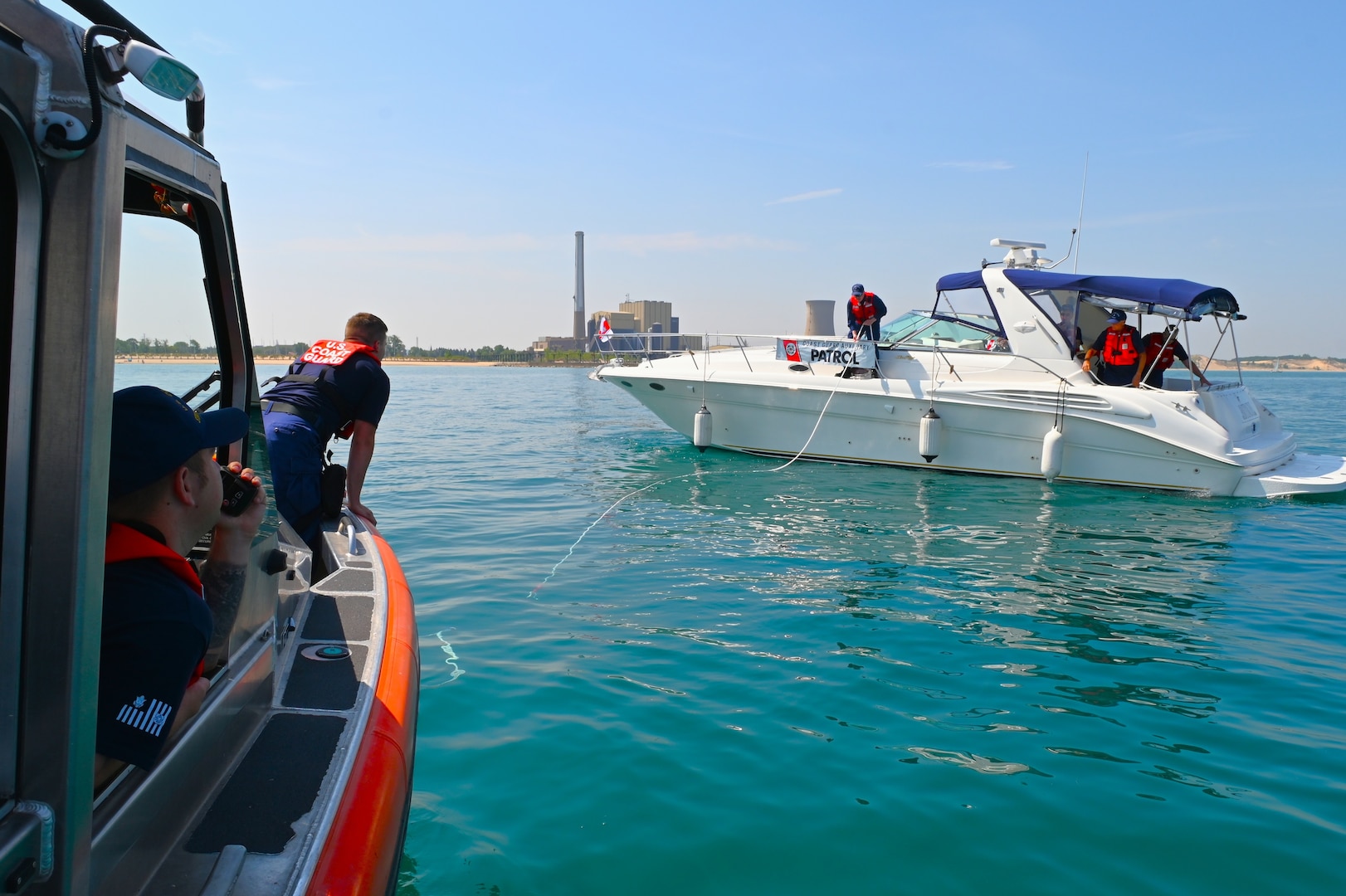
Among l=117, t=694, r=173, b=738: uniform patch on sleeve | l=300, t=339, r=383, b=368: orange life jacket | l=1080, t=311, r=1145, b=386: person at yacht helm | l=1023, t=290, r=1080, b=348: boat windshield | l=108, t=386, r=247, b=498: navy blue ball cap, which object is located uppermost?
l=1023, t=290, r=1080, b=348: boat windshield

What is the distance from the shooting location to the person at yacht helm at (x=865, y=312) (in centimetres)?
1285

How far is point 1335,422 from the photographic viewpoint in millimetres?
23750

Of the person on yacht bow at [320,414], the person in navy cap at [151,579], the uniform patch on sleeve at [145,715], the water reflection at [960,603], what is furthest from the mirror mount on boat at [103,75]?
the water reflection at [960,603]

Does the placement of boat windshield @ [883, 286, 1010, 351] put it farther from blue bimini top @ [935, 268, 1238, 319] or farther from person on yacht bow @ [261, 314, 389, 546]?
person on yacht bow @ [261, 314, 389, 546]

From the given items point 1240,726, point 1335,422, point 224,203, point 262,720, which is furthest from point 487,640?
point 1335,422

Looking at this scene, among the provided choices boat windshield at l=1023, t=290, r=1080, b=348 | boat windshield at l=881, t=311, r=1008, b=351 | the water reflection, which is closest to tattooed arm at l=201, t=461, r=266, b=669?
the water reflection

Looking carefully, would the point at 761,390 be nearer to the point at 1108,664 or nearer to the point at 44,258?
the point at 1108,664

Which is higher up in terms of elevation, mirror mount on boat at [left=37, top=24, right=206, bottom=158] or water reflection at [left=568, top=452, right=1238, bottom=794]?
mirror mount on boat at [left=37, top=24, right=206, bottom=158]

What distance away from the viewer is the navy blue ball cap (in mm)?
1618

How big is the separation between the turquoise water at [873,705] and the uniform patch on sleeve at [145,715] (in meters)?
1.57

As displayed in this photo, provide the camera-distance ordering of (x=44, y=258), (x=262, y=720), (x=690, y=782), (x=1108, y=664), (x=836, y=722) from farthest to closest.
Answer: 1. (x=1108, y=664)
2. (x=836, y=722)
3. (x=690, y=782)
4. (x=262, y=720)
5. (x=44, y=258)

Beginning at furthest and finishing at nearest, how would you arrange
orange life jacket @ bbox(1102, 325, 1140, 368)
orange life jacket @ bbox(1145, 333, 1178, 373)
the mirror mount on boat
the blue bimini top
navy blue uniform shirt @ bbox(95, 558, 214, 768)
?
orange life jacket @ bbox(1145, 333, 1178, 373) < orange life jacket @ bbox(1102, 325, 1140, 368) < the blue bimini top < navy blue uniform shirt @ bbox(95, 558, 214, 768) < the mirror mount on boat

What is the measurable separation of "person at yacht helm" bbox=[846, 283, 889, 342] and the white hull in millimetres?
452

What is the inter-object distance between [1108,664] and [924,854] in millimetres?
→ 2477
